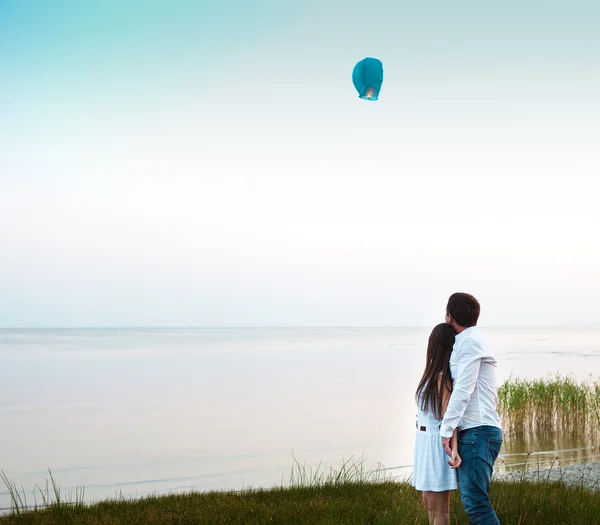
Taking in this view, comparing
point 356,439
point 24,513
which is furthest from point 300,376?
point 24,513

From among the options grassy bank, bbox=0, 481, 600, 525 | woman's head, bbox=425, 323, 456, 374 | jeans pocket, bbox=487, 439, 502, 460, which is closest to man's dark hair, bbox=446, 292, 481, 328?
woman's head, bbox=425, 323, 456, 374

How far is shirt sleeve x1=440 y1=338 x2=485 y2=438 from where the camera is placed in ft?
13.3

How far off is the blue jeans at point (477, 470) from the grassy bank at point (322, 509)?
127cm

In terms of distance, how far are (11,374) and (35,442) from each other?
1926 cm

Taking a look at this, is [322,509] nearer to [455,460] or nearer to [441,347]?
[455,460]

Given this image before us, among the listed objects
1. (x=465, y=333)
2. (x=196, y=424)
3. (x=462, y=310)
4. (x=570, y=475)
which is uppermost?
(x=462, y=310)

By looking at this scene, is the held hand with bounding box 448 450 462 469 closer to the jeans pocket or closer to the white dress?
the white dress

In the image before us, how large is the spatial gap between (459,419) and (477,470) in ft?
1.16

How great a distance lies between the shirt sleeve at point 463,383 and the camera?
4.05 m

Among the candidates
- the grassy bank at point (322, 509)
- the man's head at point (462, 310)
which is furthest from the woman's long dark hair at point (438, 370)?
the grassy bank at point (322, 509)

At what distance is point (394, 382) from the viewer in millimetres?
29250

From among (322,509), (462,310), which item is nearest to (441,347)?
(462,310)

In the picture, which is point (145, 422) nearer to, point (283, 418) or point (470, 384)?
point (283, 418)

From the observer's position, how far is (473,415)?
4148 millimetres
